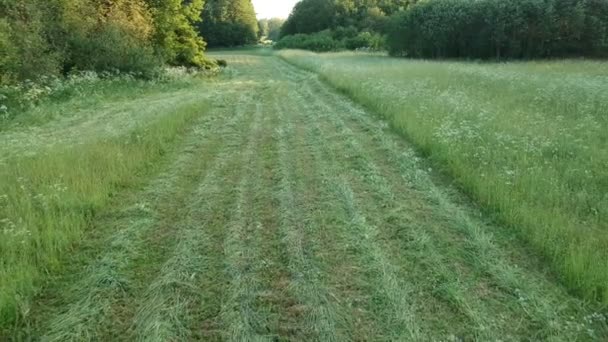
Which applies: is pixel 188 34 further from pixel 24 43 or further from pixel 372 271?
pixel 372 271

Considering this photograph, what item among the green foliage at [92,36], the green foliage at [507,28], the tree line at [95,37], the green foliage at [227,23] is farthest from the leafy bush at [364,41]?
the green foliage at [92,36]

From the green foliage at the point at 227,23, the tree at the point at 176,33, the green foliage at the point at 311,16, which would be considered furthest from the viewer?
the green foliage at the point at 227,23

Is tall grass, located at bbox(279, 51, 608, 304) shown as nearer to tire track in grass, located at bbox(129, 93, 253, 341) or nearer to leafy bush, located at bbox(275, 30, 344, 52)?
tire track in grass, located at bbox(129, 93, 253, 341)

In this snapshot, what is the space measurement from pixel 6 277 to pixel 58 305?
54 centimetres

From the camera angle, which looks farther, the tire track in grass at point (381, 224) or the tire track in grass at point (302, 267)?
the tire track in grass at point (381, 224)

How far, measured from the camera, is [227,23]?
214ft

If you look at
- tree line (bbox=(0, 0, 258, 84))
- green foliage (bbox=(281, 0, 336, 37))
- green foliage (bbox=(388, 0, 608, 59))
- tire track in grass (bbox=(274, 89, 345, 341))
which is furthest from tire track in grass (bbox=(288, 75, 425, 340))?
green foliage (bbox=(281, 0, 336, 37))

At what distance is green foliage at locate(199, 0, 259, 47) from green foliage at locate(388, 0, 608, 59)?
128 ft

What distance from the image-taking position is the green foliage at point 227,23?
63531 millimetres

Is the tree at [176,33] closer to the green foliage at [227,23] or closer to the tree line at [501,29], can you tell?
the tree line at [501,29]

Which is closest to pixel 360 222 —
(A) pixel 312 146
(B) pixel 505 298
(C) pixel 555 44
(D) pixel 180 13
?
(B) pixel 505 298

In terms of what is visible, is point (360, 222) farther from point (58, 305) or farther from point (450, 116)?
point (450, 116)

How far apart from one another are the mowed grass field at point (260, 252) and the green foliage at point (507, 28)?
23.7 m

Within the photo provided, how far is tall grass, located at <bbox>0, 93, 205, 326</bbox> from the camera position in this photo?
3.34 meters
